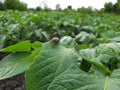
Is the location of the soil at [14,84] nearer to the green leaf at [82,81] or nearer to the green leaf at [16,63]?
the green leaf at [16,63]

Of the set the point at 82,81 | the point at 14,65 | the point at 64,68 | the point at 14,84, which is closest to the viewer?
the point at 82,81

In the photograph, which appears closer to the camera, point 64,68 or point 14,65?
point 64,68

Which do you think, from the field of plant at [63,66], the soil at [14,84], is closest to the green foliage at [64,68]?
the field of plant at [63,66]

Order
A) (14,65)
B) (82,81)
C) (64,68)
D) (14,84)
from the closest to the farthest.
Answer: (82,81) → (64,68) → (14,65) → (14,84)

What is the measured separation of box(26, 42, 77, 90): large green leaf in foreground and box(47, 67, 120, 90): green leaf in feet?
0.20

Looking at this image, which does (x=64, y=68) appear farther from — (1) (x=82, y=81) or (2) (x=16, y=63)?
(2) (x=16, y=63)

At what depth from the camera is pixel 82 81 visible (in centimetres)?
89

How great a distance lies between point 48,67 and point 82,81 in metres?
0.15

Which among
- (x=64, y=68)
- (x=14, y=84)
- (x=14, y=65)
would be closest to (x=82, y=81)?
(x=64, y=68)

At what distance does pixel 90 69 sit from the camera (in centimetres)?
107

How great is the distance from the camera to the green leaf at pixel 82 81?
853 mm

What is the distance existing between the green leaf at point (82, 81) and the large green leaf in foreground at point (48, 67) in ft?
0.20

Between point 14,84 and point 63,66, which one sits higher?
point 63,66

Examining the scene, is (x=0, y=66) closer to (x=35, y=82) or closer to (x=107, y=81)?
(x=35, y=82)
